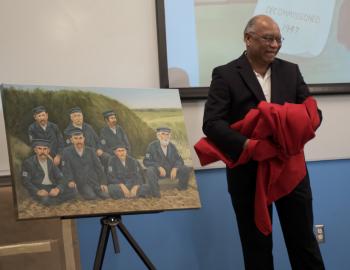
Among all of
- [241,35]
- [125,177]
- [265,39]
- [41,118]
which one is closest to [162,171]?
[125,177]

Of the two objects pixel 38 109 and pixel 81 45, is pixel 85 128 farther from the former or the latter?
pixel 81 45

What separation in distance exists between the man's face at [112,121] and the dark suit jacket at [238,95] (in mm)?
345

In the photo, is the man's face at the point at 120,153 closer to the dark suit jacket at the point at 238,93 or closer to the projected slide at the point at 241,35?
the dark suit jacket at the point at 238,93

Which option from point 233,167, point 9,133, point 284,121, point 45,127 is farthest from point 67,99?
point 284,121

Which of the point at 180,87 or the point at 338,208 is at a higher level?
the point at 180,87

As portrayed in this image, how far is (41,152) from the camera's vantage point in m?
1.42

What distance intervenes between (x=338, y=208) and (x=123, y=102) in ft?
4.53

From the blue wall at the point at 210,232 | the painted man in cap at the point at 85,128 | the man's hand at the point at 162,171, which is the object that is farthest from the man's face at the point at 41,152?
the blue wall at the point at 210,232

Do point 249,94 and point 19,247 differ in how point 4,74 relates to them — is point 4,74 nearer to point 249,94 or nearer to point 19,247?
point 19,247

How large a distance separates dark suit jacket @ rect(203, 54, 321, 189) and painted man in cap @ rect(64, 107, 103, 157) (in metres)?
0.41

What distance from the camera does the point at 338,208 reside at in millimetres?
2229

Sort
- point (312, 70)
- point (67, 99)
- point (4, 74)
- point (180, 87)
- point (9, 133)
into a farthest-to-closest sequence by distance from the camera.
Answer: point (312, 70) < point (180, 87) < point (4, 74) < point (67, 99) < point (9, 133)

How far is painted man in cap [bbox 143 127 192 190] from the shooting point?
1.54 meters

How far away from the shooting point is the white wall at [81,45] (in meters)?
1.90
